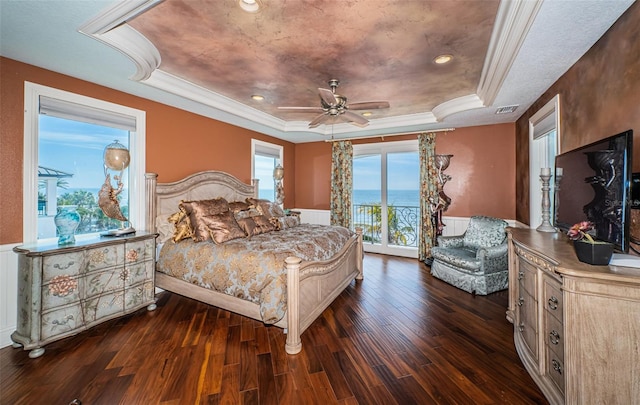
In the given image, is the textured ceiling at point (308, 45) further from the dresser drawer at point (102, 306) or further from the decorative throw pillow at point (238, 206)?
the dresser drawer at point (102, 306)

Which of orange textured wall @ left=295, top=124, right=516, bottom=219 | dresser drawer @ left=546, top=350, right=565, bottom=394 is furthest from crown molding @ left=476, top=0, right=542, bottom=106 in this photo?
dresser drawer @ left=546, top=350, right=565, bottom=394

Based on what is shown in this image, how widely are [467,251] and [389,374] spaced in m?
2.68

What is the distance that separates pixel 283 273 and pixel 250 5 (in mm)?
2166

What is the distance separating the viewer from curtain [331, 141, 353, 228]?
19.2ft

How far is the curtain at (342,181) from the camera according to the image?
231 inches

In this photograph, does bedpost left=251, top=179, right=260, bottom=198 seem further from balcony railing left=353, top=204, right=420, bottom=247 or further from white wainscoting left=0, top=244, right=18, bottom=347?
white wainscoting left=0, top=244, right=18, bottom=347

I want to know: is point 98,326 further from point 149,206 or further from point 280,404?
point 280,404

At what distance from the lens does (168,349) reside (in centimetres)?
226

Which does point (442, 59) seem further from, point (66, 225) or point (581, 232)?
point (66, 225)

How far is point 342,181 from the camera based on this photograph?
19.4ft

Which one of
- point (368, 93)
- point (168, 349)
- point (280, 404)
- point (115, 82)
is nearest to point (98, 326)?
point (168, 349)

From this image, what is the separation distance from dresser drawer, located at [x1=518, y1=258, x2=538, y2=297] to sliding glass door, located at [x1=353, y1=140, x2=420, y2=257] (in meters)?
3.27

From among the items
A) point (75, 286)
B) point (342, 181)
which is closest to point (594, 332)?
point (75, 286)

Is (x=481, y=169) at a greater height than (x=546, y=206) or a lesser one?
greater
